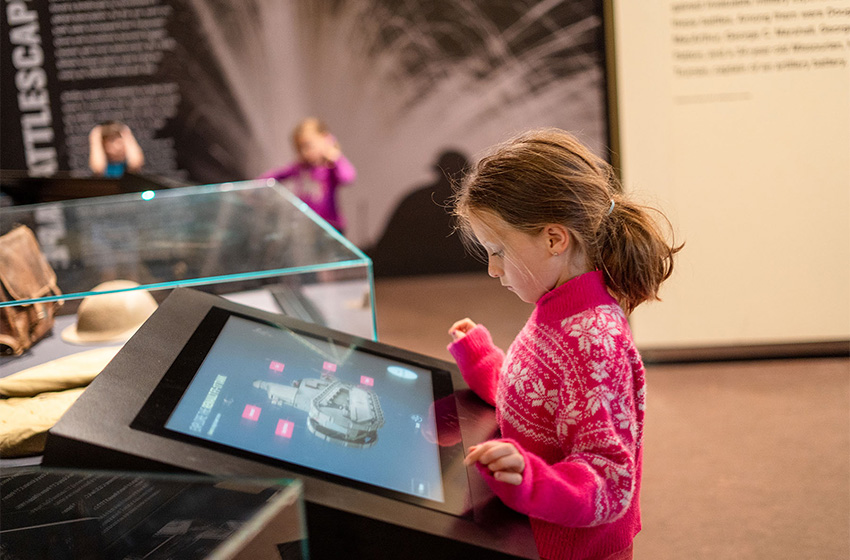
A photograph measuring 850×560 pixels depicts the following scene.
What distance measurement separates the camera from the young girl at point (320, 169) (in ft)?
13.3

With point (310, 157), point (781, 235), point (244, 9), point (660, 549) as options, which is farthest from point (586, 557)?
point (244, 9)

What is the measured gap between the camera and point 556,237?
3.06 ft

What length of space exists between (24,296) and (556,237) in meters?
0.93

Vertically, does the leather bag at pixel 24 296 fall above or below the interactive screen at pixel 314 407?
above

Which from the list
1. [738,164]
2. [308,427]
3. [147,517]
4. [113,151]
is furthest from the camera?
[113,151]

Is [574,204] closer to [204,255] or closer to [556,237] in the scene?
[556,237]

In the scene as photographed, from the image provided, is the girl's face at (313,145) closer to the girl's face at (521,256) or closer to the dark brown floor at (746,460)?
the dark brown floor at (746,460)

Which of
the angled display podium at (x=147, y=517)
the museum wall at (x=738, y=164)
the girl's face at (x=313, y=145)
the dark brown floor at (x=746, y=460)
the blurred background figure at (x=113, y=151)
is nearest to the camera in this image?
the angled display podium at (x=147, y=517)

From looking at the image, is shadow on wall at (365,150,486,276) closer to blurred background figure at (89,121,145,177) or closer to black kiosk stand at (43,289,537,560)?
blurred background figure at (89,121,145,177)

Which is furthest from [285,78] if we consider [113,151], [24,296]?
[24,296]

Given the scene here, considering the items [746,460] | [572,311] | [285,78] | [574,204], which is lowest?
[746,460]

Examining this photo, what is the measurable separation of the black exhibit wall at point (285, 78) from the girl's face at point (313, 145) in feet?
2.70

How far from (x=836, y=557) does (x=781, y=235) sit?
1530mm

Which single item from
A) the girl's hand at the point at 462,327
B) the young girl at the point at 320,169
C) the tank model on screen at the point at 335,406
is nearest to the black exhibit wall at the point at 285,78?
the young girl at the point at 320,169
